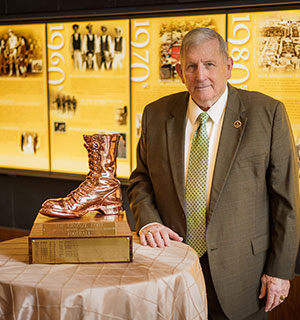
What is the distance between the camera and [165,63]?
430 centimetres

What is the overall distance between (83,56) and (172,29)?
90cm

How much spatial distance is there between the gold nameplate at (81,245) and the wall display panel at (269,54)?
2.24 m

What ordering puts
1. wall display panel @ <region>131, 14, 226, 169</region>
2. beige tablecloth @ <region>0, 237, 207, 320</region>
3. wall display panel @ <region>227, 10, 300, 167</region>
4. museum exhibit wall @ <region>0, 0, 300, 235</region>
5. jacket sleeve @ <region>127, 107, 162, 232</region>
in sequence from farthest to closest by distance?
wall display panel @ <region>131, 14, 226, 169</region>, museum exhibit wall @ <region>0, 0, 300, 235</region>, wall display panel @ <region>227, 10, 300, 167</region>, jacket sleeve @ <region>127, 107, 162, 232</region>, beige tablecloth @ <region>0, 237, 207, 320</region>

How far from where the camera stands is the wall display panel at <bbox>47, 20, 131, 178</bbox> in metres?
4.49

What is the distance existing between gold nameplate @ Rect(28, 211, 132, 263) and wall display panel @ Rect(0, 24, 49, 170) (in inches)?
121

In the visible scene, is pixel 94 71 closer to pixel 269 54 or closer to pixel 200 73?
pixel 269 54

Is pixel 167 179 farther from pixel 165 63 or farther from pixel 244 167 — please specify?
pixel 165 63

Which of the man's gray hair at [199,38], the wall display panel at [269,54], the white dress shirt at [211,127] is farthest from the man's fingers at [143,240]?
the wall display panel at [269,54]

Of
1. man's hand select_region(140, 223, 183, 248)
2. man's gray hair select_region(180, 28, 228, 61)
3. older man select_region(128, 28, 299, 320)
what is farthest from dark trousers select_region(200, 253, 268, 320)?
man's gray hair select_region(180, 28, 228, 61)

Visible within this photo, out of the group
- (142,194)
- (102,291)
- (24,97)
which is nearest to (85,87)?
(24,97)

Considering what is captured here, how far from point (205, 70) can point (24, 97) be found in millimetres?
3049

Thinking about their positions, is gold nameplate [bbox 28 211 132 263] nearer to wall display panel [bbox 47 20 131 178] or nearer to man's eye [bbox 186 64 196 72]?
man's eye [bbox 186 64 196 72]

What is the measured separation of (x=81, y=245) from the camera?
1.96 m

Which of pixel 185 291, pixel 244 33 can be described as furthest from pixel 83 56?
pixel 185 291
